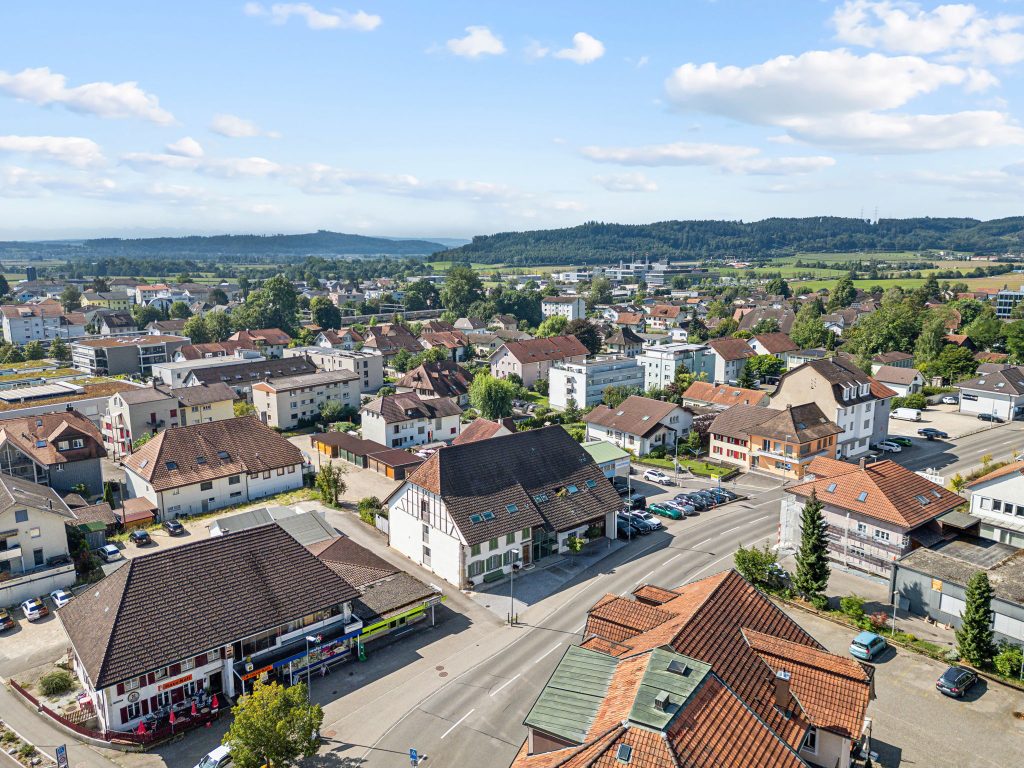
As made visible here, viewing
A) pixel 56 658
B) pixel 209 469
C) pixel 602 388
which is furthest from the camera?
pixel 602 388

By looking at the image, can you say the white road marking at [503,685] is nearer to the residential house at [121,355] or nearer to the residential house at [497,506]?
the residential house at [497,506]

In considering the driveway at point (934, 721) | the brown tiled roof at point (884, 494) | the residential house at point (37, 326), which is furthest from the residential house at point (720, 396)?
the residential house at point (37, 326)

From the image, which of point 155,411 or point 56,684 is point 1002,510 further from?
point 155,411

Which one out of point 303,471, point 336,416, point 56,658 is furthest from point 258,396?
point 56,658

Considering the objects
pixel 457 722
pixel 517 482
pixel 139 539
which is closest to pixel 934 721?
pixel 457 722

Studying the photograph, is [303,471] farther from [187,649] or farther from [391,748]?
[391,748]

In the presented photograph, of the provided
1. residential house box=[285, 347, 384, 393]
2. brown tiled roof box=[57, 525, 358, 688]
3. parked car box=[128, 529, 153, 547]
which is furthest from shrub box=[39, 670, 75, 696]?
residential house box=[285, 347, 384, 393]
